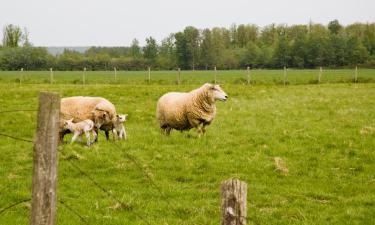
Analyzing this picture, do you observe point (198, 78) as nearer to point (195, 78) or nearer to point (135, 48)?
point (195, 78)

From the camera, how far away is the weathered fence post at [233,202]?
3.89 m

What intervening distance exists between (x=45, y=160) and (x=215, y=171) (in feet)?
24.8

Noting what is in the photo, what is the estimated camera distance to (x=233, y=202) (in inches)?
154

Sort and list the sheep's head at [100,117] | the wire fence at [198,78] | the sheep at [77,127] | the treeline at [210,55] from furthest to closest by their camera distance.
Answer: the treeline at [210,55]
the wire fence at [198,78]
the sheep's head at [100,117]
the sheep at [77,127]

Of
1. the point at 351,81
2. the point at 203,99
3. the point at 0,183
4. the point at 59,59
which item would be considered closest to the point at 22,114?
the point at 203,99

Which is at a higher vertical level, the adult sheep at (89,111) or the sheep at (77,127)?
the adult sheep at (89,111)

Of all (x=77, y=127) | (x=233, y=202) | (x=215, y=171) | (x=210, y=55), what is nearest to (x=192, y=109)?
(x=77, y=127)

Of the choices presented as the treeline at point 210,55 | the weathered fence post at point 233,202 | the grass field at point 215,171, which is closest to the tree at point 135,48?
the treeline at point 210,55

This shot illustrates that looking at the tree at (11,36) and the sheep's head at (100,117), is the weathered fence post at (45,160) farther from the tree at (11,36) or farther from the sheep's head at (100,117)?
the tree at (11,36)

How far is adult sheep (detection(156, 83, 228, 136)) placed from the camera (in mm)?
15336

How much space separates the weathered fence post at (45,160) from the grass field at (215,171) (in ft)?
4.76

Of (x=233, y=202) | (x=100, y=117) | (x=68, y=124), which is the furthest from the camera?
(x=100, y=117)

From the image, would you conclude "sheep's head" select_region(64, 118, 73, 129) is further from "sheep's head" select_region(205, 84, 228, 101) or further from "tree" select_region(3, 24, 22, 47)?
"tree" select_region(3, 24, 22, 47)

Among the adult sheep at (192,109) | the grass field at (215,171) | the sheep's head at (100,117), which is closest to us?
the grass field at (215,171)
